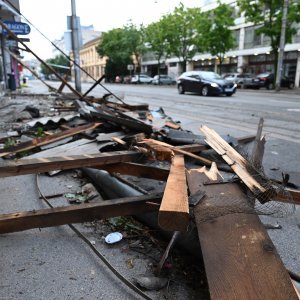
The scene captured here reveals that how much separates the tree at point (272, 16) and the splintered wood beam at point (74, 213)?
29545mm

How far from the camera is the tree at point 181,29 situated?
47.9 m

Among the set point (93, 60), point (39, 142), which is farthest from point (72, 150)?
point (93, 60)

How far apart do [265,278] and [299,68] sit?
42.5 metres

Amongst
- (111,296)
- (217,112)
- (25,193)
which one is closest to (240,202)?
(111,296)

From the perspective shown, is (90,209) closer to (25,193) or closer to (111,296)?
(111,296)

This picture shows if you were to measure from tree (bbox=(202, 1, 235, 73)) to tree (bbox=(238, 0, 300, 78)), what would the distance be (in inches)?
288

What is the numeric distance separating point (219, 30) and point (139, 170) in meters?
38.5

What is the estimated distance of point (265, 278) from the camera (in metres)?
1.82

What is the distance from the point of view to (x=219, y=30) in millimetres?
38969

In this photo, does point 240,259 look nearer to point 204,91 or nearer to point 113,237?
point 113,237

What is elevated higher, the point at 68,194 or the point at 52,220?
the point at 52,220

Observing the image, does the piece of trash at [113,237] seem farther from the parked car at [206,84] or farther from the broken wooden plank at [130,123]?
the parked car at [206,84]

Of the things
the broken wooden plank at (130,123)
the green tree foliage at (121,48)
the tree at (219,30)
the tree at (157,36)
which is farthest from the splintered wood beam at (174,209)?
the green tree foliage at (121,48)

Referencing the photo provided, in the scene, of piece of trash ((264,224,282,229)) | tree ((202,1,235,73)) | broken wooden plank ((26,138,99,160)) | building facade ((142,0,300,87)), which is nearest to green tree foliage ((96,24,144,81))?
building facade ((142,0,300,87))
